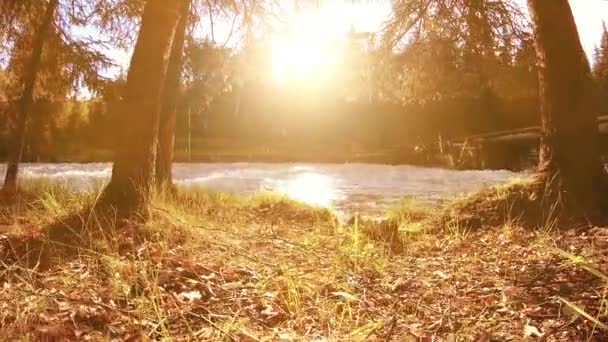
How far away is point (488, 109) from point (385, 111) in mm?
7056

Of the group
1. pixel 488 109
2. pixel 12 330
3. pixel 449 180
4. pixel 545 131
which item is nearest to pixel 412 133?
pixel 488 109

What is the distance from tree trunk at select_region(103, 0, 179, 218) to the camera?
5.93m

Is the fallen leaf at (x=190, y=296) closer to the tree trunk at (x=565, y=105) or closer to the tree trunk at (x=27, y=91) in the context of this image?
the tree trunk at (x=565, y=105)

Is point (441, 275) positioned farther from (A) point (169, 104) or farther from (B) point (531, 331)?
(A) point (169, 104)

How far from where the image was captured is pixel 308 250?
4.95 meters

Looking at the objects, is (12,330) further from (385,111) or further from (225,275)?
(385,111)

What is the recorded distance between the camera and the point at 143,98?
5.93 meters

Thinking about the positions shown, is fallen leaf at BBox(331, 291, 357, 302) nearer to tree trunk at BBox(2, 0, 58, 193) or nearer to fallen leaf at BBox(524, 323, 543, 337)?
fallen leaf at BBox(524, 323, 543, 337)

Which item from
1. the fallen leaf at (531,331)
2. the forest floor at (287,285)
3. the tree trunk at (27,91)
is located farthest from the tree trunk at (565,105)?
the tree trunk at (27,91)

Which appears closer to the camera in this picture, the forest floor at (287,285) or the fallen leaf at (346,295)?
the forest floor at (287,285)

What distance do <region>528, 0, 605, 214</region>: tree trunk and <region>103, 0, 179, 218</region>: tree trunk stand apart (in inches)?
179

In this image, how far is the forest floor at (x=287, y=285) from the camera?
118 inches

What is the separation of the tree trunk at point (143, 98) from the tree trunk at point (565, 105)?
4.54m

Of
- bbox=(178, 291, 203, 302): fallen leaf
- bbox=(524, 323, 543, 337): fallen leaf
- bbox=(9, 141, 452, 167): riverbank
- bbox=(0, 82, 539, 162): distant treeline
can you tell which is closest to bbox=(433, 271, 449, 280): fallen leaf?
bbox=(524, 323, 543, 337): fallen leaf
